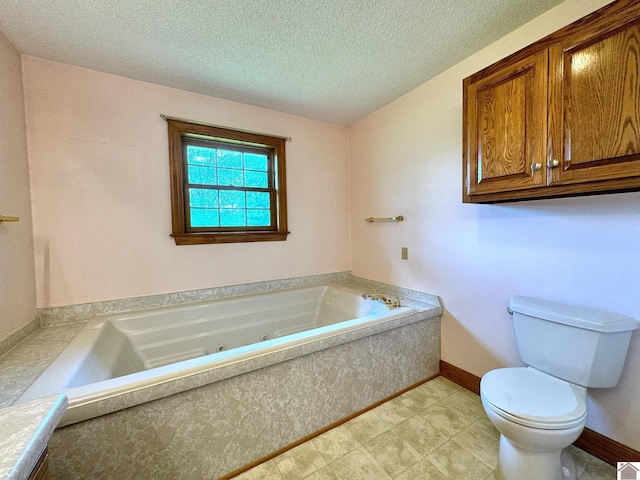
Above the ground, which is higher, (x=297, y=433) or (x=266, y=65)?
(x=266, y=65)

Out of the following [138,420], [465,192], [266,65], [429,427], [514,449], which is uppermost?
[266,65]

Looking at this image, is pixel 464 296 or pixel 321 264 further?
pixel 321 264

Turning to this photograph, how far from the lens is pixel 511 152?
1321 millimetres

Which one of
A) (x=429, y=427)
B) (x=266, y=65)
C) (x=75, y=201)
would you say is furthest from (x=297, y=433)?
(x=266, y=65)

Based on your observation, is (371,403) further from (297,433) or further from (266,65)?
(266,65)

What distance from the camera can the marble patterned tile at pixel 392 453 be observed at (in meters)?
1.30

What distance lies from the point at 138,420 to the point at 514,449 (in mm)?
1620

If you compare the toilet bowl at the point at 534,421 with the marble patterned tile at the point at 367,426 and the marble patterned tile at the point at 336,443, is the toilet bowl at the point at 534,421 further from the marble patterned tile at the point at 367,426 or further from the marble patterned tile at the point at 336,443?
the marble patterned tile at the point at 336,443

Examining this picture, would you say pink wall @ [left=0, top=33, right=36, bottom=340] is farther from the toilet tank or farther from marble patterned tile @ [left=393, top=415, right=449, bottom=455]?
the toilet tank

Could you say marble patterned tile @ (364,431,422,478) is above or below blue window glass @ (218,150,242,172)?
below

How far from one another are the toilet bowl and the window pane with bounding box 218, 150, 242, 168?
238 centimetres

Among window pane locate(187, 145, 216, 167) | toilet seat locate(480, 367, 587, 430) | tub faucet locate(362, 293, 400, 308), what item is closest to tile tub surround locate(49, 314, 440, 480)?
tub faucet locate(362, 293, 400, 308)

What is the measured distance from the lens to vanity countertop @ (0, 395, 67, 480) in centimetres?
47

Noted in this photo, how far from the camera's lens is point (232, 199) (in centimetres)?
236
